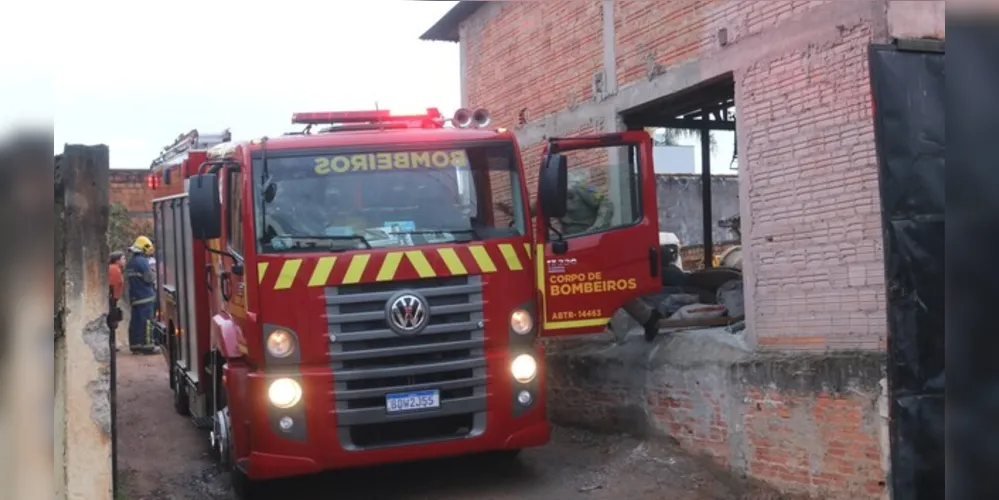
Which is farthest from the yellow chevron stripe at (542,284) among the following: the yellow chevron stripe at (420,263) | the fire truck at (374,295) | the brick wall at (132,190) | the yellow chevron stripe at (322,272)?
the brick wall at (132,190)

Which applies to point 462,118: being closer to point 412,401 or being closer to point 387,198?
point 387,198

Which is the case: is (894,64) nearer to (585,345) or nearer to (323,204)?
(323,204)

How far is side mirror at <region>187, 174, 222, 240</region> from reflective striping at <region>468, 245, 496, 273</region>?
1.83m

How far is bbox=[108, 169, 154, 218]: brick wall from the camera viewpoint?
61.8ft

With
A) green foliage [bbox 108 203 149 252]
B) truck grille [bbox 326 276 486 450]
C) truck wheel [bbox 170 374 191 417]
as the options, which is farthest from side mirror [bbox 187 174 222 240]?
green foliage [bbox 108 203 149 252]

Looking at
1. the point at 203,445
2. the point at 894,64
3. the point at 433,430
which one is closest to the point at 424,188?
the point at 433,430

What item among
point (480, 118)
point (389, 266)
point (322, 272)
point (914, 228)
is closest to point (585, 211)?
point (480, 118)

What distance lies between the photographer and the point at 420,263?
→ 6.68 meters

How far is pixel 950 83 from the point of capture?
3305 mm

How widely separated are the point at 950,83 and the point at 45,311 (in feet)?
10.7

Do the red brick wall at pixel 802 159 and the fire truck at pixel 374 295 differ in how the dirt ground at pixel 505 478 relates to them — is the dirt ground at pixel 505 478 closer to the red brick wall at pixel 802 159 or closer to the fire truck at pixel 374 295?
the fire truck at pixel 374 295

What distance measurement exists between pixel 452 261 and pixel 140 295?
9730 mm

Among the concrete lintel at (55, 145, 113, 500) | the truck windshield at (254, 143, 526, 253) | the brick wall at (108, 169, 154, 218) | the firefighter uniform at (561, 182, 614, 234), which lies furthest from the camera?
the brick wall at (108, 169, 154, 218)

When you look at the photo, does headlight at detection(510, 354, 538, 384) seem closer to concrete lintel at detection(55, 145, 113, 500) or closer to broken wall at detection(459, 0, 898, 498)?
broken wall at detection(459, 0, 898, 498)
